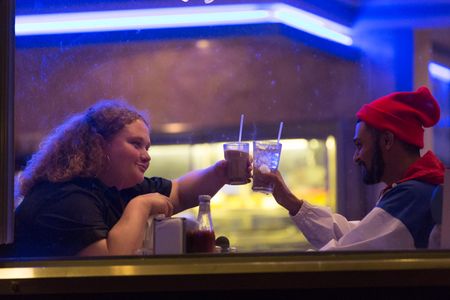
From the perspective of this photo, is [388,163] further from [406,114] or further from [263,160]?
[263,160]

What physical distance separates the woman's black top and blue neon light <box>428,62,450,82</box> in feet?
7.65

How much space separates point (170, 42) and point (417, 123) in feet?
3.19

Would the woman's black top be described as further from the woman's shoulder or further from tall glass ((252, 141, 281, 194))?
tall glass ((252, 141, 281, 194))

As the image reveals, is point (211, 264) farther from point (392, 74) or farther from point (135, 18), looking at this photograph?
point (392, 74)

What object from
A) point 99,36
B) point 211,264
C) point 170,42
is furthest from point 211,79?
point 211,264

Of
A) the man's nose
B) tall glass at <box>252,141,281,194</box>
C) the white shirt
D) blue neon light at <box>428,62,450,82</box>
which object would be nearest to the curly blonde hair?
the man's nose

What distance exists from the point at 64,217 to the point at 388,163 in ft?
4.18

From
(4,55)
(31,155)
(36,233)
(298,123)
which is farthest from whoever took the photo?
(298,123)

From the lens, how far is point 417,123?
279 cm

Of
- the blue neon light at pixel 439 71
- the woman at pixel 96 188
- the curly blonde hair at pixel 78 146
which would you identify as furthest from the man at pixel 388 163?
the blue neon light at pixel 439 71

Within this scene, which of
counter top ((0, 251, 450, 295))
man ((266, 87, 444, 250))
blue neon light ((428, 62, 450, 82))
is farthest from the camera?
blue neon light ((428, 62, 450, 82))

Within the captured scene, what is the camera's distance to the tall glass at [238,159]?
101 inches

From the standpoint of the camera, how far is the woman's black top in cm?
205

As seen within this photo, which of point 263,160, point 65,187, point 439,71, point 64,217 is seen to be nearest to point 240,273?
point 64,217
